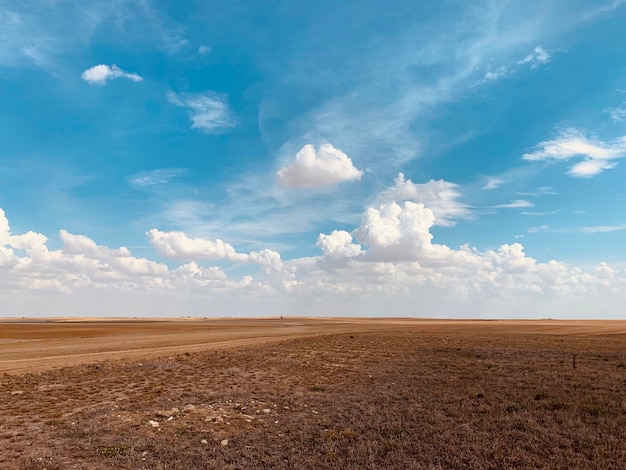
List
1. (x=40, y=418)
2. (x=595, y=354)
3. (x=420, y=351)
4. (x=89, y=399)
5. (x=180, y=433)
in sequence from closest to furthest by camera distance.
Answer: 1. (x=180, y=433)
2. (x=40, y=418)
3. (x=89, y=399)
4. (x=595, y=354)
5. (x=420, y=351)

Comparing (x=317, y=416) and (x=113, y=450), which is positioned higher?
(x=113, y=450)

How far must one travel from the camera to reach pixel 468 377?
92.9 ft

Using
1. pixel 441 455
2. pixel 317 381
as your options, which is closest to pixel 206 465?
pixel 441 455

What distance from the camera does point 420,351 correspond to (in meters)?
45.8

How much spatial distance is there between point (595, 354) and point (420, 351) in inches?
645

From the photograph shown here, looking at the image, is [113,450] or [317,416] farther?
[317,416]

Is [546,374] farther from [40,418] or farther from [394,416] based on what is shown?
[40,418]

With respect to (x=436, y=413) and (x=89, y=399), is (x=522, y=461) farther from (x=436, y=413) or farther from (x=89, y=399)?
(x=89, y=399)

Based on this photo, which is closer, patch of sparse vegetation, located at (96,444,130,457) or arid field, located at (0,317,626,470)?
arid field, located at (0,317,626,470)

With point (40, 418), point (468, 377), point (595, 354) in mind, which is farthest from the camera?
point (595, 354)

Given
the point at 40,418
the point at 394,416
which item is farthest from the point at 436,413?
the point at 40,418

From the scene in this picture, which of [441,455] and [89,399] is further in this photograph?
[89,399]

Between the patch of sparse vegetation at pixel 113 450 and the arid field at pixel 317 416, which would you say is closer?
the arid field at pixel 317 416

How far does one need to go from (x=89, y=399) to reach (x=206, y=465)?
509 inches
